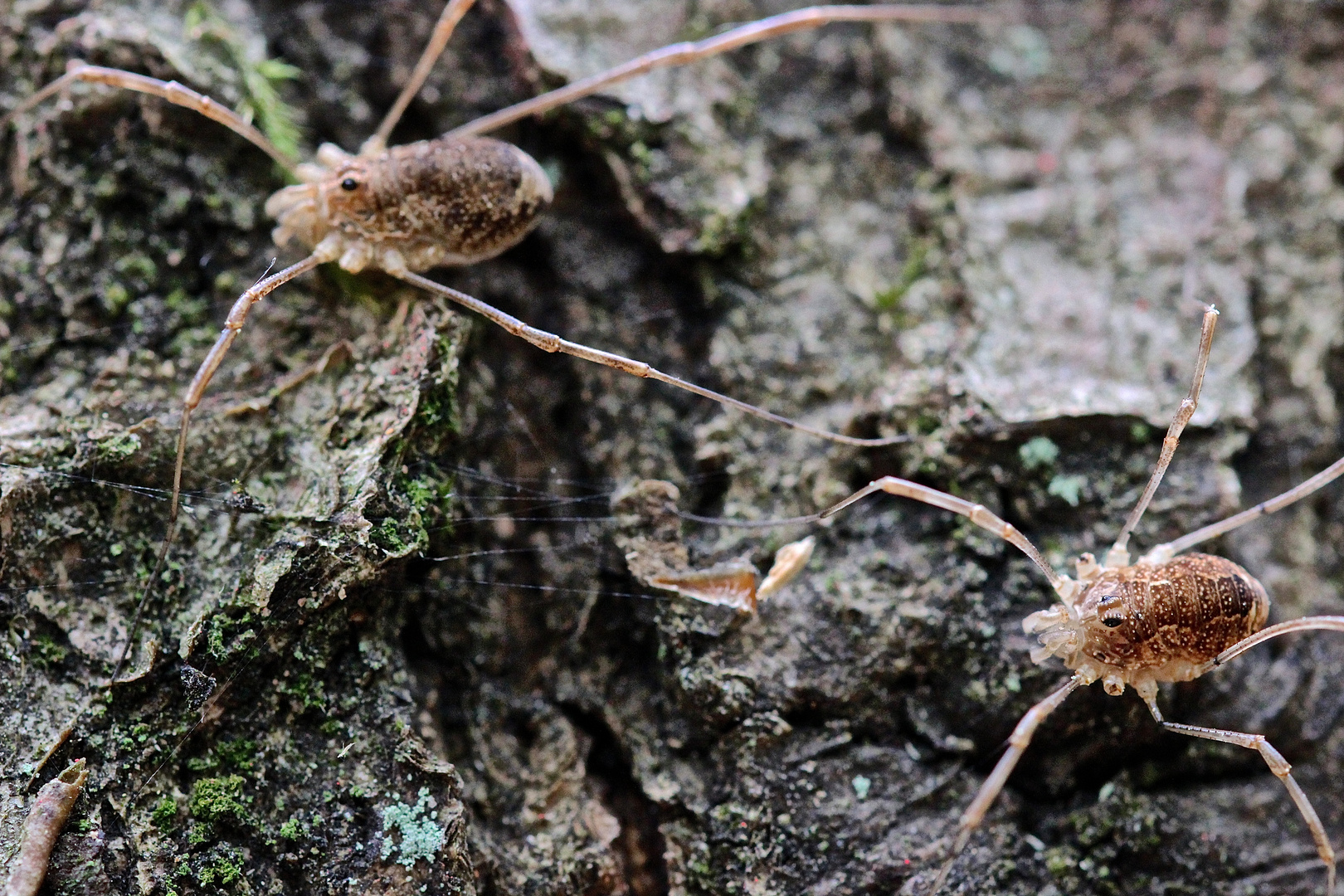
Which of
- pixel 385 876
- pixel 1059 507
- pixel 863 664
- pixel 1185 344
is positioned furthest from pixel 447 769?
pixel 1185 344

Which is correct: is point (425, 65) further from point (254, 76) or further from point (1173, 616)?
point (1173, 616)

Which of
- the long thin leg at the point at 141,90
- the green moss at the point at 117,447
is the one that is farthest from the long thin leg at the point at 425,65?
the green moss at the point at 117,447

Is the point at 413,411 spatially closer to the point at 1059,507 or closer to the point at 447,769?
the point at 447,769

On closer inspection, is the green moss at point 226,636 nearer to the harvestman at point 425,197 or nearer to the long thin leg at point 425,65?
the harvestman at point 425,197

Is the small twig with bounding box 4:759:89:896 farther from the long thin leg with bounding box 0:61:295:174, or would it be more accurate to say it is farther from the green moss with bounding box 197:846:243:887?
the long thin leg with bounding box 0:61:295:174

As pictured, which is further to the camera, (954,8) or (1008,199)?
(954,8)

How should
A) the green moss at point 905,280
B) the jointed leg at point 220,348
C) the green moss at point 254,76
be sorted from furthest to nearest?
the green moss at point 905,280 → the green moss at point 254,76 → the jointed leg at point 220,348

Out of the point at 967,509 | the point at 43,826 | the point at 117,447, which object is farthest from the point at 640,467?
the point at 43,826
